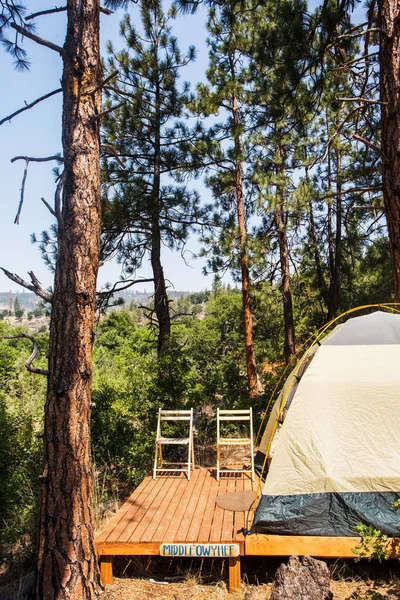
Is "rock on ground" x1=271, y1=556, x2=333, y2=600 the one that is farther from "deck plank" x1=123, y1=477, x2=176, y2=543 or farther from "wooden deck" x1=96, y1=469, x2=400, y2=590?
"deck plank" x1=123, y1=477, x2=176, y2=543

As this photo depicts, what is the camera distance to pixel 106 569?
4.03 m

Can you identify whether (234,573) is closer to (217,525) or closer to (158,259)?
(217,525)

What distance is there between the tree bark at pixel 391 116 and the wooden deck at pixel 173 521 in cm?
311

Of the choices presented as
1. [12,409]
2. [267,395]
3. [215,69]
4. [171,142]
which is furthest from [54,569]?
[215,69]

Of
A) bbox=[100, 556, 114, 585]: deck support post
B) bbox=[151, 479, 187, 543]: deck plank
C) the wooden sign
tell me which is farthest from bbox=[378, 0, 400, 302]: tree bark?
bbox=[100, 556, 114, 585]: deck support post

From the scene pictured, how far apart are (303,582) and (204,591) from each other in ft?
3.11

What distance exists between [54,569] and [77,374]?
151cm

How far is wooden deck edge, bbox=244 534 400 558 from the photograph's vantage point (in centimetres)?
384

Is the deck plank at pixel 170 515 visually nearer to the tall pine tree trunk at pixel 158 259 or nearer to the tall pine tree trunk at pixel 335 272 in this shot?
the tall pine tree trunk at pixel 158 259

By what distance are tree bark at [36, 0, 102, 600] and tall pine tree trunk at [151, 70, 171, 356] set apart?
5.33 meters

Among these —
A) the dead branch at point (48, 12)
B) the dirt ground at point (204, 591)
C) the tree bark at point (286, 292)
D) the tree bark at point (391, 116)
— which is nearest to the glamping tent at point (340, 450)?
the dirt ground at point (204, 591)

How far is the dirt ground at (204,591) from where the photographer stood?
12.1ft

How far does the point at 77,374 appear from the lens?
3764mm

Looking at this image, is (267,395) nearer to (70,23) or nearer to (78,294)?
(78,294)
